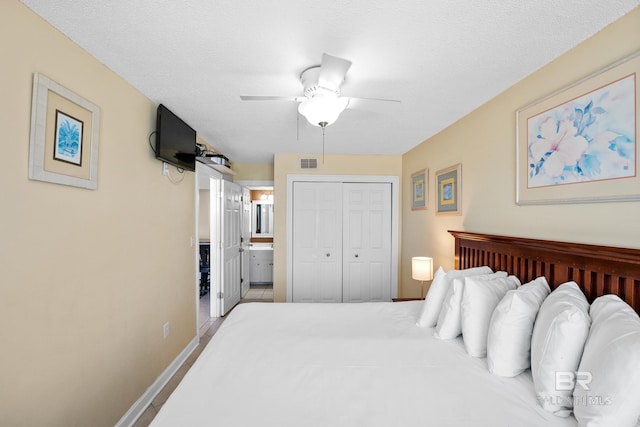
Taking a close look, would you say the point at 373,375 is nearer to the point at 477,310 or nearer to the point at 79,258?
the point at 477,310

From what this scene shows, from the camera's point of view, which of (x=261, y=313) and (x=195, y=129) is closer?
(x=261, y=313)

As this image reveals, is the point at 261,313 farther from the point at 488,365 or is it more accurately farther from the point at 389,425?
the point at 488,365

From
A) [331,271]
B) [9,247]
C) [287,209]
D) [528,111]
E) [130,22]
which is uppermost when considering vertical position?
[130,22]

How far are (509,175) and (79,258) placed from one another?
278 cm

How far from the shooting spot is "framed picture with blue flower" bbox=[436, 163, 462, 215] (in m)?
2.62

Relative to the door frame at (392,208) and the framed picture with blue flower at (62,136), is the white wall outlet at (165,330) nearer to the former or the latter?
the framed picture with blue flower at (62,136)

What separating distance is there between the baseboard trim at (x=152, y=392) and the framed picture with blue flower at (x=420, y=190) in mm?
3101

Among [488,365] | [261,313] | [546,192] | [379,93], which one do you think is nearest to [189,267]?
[261,313]

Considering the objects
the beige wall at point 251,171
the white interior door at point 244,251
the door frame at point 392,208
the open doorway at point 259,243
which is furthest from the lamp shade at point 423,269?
the white interior door at point 244,251

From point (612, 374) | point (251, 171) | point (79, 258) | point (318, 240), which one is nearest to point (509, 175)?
point (612, 374)

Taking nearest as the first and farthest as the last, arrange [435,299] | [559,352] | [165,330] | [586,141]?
[559,352]
[586,141]
[435,299]
[165,330]

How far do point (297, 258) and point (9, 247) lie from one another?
124 inches

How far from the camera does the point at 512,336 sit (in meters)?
1.33

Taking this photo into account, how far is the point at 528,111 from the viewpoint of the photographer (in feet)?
5.89
